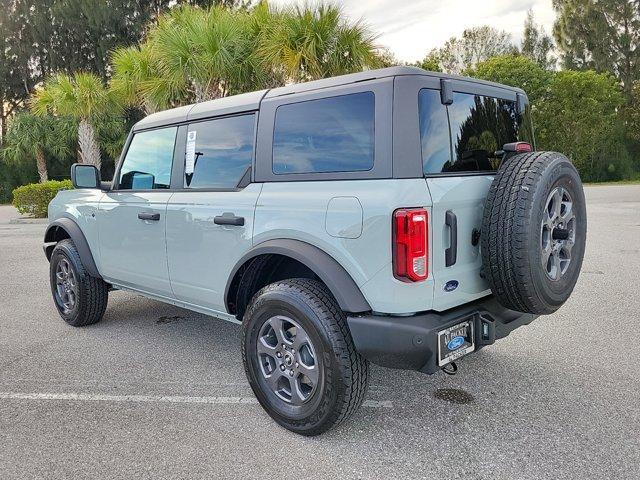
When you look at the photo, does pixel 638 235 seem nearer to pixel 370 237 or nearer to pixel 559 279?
pixel 559 279

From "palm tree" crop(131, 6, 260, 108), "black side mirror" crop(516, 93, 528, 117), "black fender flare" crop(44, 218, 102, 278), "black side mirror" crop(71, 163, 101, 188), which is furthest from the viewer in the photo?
"palm tree" crop(131, 6, 260, 108)

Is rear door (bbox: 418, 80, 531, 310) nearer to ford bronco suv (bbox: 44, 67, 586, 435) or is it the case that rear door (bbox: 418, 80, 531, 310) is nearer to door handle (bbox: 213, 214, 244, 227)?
ford bronco suv (bbox: 44, 67, 586, 435)

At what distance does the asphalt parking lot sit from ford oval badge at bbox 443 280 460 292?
0.82m

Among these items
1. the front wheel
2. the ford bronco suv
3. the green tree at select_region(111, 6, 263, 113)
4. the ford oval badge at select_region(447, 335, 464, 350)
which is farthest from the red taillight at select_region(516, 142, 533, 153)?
the green tree at select_region(111, 6, 263, 113)

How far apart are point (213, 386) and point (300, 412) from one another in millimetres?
926

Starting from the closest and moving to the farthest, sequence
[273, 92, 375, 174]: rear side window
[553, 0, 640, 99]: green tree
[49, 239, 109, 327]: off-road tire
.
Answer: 1. [273, 92, 375, 174]: rear side window
2. [49, 239, 109, 327]: off-road tire
3. [553, 0, 640, 99]: green tree

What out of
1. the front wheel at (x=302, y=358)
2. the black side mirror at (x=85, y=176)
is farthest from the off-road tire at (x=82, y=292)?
the front wheel at (x=302, y=358)

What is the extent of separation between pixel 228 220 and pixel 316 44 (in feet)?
34.2

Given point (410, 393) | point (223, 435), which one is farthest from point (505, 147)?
point (223, 435)

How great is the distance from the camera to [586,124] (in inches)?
1382

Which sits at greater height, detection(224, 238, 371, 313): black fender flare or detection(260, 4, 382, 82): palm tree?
detection(260, 4, 382, 82): palm tree

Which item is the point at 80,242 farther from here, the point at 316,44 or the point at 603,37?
the point at 603,37

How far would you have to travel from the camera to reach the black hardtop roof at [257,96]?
254 cm

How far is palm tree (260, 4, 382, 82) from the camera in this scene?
1233 cm
